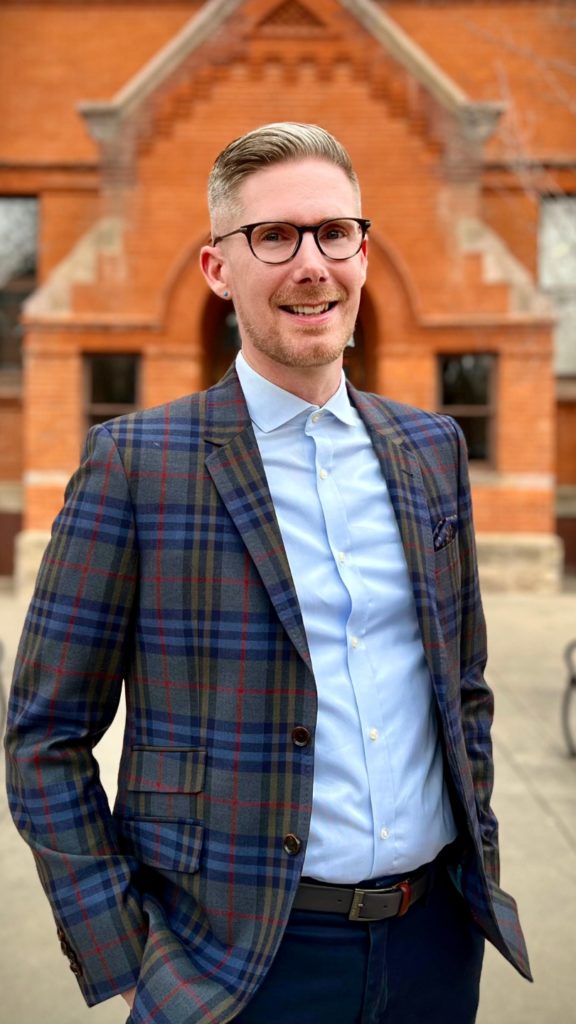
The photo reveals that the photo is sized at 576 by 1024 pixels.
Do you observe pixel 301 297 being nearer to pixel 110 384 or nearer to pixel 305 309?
pixel 305 309

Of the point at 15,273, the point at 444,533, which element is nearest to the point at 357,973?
the point at 444,533

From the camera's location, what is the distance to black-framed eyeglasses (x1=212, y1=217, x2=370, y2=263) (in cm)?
180

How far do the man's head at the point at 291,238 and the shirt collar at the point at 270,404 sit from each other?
0.23ft

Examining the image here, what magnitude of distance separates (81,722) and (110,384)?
1277 cm

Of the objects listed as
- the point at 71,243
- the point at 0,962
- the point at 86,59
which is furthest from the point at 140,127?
the point at 0,962

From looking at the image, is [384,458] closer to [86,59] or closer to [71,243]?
[71,243]

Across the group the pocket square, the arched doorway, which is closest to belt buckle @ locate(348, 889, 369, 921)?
the pocket square

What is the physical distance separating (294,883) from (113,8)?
16985 mm

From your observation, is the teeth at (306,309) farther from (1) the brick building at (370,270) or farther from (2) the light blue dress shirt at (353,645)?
(1) the brick building at (370,270)

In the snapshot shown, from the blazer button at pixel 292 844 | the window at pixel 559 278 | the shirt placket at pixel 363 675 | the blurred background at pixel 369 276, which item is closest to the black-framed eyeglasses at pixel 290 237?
the shirt placket at pixel 363 675

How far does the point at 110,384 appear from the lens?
14.2 metres

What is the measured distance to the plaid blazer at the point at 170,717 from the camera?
5.64 feet

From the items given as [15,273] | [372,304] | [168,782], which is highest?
[15,273]

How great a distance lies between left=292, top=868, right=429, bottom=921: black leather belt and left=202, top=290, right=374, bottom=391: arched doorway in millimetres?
11878
